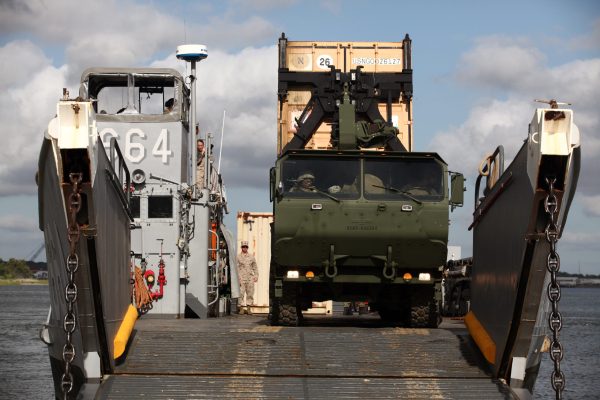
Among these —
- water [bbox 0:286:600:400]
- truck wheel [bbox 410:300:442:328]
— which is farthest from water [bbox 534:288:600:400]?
truck wheel [bbox 410:300:442:328]

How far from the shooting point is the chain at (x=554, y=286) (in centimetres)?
748

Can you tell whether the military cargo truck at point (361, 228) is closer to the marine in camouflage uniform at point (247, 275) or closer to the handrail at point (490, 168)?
the handrail at point (490, 168)

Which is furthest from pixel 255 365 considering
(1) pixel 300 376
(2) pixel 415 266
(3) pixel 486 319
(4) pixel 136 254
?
(4) pixel 136 254

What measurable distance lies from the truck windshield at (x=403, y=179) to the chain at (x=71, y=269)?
15.2ft

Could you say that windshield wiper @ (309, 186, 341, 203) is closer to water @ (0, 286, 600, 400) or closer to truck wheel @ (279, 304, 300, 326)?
truck wheel @ (279, 304, 300, 326)

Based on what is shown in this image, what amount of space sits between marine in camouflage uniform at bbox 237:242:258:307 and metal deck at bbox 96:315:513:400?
409 inches

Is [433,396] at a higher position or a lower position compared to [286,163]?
lower

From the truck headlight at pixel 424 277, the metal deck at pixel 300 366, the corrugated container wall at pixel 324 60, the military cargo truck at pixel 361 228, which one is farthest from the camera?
the corrugated container wall at pixel 324 60

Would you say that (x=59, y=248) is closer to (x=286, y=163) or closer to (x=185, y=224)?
(x=286, y=163)

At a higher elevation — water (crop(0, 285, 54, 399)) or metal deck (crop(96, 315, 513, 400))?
metal deck (crop(96, 315, 513, 400))

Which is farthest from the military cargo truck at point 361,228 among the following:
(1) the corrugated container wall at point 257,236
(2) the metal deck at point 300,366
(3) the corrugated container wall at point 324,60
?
(1) the corrugated container wall at point 257,236

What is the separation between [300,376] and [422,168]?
3.91m

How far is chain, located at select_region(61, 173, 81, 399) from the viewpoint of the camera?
7.60 meters

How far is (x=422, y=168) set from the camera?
11.7 m
